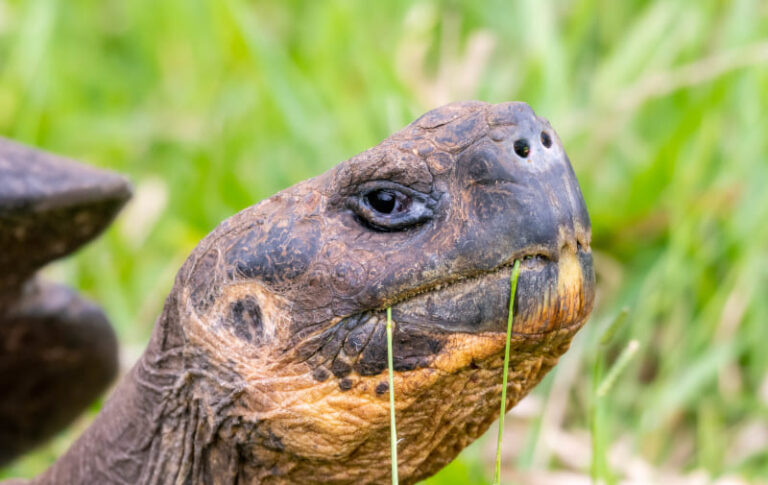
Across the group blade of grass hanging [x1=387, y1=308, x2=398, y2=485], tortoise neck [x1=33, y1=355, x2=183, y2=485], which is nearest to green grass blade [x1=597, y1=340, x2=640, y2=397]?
blade of grass hanging [x1=387, y1=308, x2=398, y2=485]

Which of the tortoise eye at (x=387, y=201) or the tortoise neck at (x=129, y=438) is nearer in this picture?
the tortoise eye at (x=387, y=201)

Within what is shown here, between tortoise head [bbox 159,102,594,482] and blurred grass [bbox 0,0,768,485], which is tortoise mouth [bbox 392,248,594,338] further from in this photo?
blurred grass [bbox 0,0,768,485]

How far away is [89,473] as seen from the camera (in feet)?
5.69

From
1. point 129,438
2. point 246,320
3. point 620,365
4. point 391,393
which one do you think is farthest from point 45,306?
point 620,365

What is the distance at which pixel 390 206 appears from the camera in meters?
1.46

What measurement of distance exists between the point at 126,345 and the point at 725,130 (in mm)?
2185

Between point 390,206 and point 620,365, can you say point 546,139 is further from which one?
point 620,365

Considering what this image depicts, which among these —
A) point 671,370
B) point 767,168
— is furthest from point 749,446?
point 767,168

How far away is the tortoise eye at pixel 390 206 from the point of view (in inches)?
56.7

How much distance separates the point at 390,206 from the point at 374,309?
0.15 meters

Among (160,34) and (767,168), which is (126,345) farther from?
(160,34)

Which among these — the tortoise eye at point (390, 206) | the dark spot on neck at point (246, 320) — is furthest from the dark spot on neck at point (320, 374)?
the tortoise eye at point (390, 206)

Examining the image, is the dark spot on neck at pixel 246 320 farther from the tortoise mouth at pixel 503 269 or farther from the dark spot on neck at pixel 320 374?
the tortoise mouth at pixel 503 269

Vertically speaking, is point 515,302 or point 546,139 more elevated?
point 546,139
